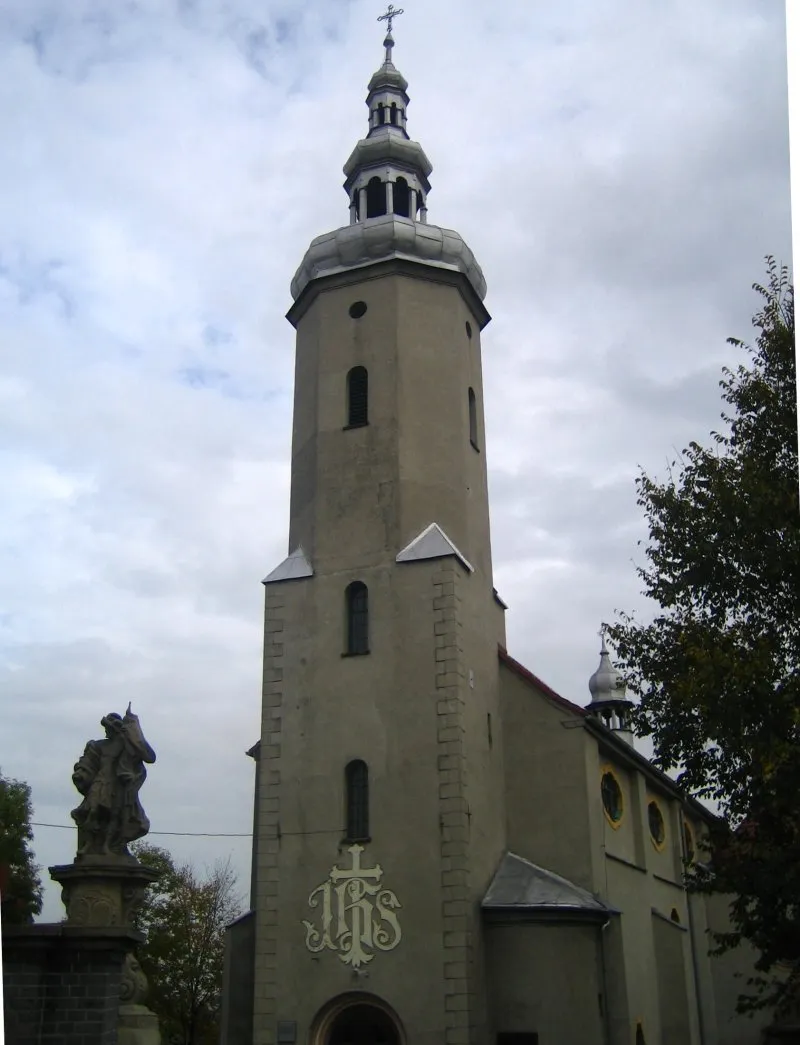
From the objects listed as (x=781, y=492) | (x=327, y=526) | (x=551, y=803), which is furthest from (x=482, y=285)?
(x=781, y=492)

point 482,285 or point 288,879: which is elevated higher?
point 482,285

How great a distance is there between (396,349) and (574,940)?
12.8 m

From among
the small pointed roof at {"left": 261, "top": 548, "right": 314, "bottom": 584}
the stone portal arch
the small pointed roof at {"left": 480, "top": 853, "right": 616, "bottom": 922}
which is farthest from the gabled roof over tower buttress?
the stone portal arch

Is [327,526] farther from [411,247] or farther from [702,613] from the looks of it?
[702,613]

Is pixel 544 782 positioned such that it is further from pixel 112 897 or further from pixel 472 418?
pixel 112 897

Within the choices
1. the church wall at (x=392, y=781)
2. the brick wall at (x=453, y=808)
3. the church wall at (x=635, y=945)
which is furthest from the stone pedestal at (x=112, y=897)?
the church wall at (x=635, y=945)

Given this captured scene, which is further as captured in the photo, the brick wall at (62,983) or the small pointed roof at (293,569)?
the small pointed roof at (293,569)

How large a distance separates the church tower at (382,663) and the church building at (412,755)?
0.05m

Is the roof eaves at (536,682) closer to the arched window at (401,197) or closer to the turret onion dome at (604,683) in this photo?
the arched window at (401,197)

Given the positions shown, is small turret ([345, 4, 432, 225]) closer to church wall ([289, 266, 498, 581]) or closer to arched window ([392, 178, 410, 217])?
arched window ([392, 178, 410, 217])

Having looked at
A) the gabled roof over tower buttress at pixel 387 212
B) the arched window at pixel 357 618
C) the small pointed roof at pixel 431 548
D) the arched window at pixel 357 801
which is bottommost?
the arched window at pixel 357 801

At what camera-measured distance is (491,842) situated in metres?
21.9

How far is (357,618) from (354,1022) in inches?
299

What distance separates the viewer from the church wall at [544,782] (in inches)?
A: 883
